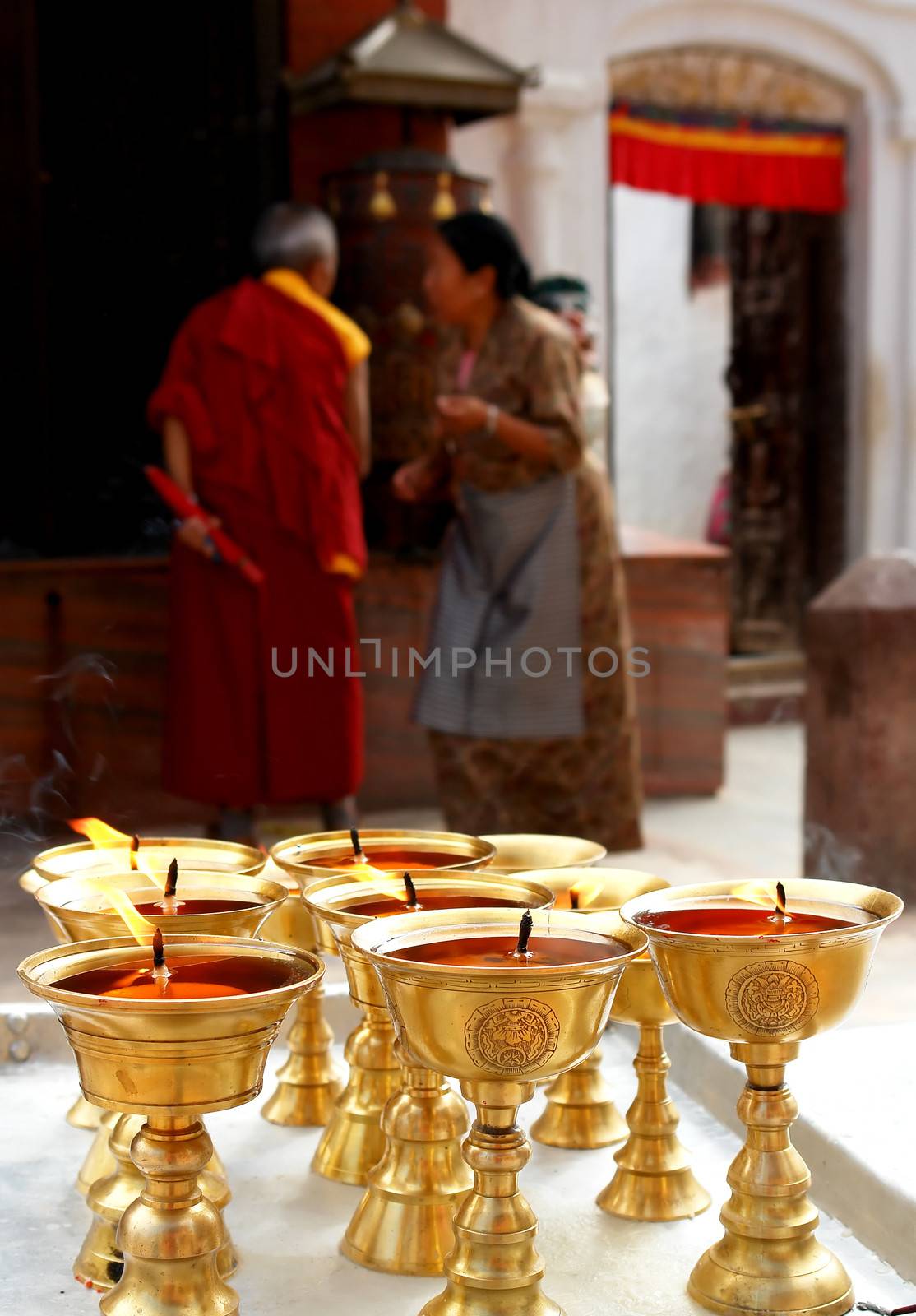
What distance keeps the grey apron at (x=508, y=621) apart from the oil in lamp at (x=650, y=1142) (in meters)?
2.22

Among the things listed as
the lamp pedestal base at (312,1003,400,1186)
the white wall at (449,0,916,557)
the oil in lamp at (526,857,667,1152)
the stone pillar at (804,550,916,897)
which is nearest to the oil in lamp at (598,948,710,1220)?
the oil in lamp at (526,857,667,1152)

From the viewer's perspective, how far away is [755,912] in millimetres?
1356

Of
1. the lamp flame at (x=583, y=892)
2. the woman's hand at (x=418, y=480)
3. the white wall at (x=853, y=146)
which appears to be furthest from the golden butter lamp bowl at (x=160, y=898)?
the white wall at (x=853, y=146)

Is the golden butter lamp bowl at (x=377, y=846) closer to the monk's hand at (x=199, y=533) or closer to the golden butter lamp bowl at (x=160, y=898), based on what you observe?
the golden butter lamp bowl at (x=160, y=898)

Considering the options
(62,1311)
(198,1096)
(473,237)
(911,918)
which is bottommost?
(911,918)

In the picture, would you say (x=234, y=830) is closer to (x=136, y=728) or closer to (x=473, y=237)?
(x=136, y=728)

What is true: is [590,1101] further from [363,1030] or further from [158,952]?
[158,952]

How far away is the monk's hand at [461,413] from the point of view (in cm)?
344

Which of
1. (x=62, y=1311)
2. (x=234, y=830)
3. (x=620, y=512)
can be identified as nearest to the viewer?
(x=62, y=1311)

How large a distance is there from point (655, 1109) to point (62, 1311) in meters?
0.56

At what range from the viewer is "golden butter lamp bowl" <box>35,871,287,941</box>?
1396 millimetres

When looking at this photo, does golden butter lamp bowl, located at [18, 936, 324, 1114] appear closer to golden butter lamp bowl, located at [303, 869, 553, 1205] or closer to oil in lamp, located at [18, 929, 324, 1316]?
oil in lamp, located at [18, 929, 324, 1316]

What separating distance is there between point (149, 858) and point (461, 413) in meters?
1.95

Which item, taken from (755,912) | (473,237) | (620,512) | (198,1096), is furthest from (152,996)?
(620,512)
